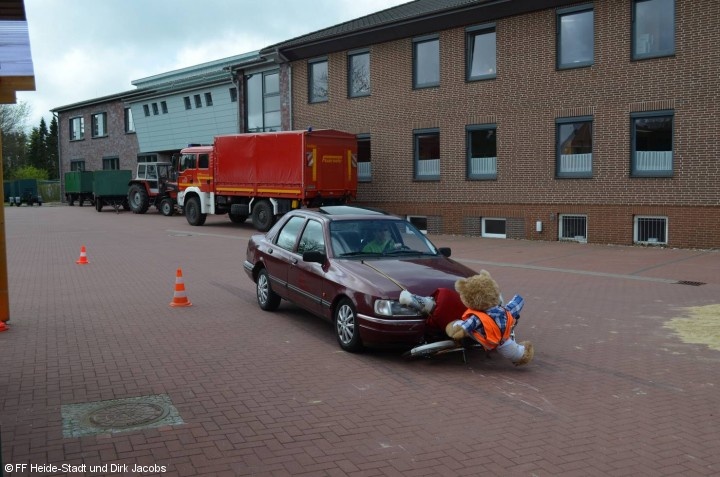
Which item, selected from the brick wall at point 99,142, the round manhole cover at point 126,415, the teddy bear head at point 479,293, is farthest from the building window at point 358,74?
the brick wall at point 99,142

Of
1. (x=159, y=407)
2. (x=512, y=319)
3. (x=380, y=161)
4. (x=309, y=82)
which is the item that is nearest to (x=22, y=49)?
(x=159, y=407)

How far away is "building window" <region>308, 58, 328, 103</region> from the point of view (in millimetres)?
29141

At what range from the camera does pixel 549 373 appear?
698 cm

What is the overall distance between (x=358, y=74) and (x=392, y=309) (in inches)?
853

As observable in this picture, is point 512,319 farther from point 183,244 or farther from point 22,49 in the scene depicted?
point 183,244

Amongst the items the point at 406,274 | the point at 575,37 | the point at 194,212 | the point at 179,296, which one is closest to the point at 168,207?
the point at 194,212

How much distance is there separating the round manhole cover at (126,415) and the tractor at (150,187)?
3222cm

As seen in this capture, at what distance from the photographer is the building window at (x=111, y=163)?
4975 cm

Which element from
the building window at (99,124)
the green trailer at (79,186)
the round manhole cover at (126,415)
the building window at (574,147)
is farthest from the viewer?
the building window at (99,124)

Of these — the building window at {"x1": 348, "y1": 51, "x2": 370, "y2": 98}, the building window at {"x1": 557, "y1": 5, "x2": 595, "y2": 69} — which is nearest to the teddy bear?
the building window at {"x1": 557, "y1": 5, "x2": 595, "y2": 69}

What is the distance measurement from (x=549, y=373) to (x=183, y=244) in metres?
15.9

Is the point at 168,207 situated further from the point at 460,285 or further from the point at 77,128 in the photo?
the point at 460,285

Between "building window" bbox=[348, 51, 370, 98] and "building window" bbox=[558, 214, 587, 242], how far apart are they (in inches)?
375

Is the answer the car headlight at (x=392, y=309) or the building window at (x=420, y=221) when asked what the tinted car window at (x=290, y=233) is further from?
the building window at (x=420, y=221)
